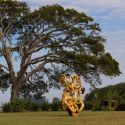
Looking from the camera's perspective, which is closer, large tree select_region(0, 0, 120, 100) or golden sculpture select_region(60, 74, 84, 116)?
golden sculpture select_region(60, 74, 84, 116)

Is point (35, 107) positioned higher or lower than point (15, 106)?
higher

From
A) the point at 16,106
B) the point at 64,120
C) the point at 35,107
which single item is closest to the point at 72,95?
the point at 64,120

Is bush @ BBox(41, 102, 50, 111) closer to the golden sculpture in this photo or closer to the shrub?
the shrub

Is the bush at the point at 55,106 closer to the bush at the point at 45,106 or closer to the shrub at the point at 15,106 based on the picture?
the bush at the point at 45,106

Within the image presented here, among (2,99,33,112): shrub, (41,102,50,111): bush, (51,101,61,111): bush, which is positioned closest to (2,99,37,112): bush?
(2,99,33,112): shrub

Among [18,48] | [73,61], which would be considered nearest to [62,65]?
[73,61]

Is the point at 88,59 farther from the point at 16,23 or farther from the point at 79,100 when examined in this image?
the point at 79,100

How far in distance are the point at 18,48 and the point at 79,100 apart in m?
20.6

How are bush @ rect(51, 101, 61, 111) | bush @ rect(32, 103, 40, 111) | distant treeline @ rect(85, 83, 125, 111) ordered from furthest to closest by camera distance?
bush @ rect(51, 101, 61, 111) < distant treeline @ rect(85, 83, 125, 111) < bush @ rect(32, 103, 40, 111)

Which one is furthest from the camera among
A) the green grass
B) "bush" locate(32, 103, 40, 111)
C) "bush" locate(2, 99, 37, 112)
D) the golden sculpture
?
"bush" locate(32, 103, 40, 111)

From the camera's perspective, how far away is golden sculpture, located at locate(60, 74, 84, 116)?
26.7 metres

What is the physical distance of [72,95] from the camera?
88.7ft

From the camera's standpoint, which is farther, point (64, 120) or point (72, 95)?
point (72, 95)

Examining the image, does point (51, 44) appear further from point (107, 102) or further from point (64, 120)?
point (64, 120)
